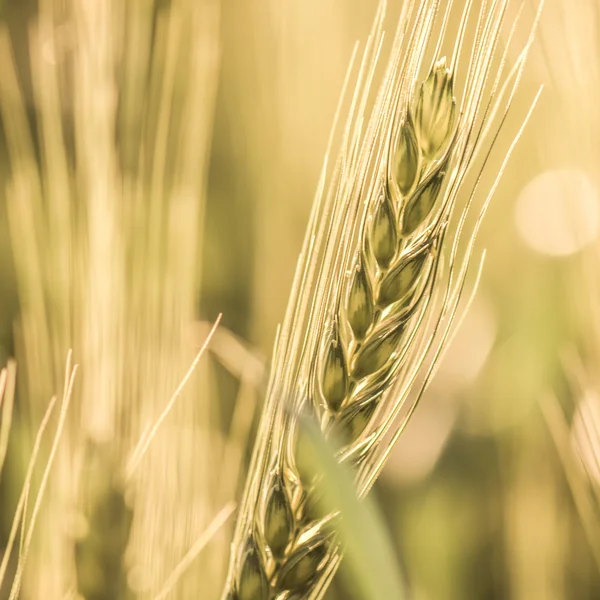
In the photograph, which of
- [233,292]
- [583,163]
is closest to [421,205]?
[583,163]

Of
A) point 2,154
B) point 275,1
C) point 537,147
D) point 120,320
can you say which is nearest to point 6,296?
point 2,154

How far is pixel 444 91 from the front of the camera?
26 centimetres

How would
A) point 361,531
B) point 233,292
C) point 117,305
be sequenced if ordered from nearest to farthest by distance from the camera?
point 361,531 < point 117,305 < point 233,292

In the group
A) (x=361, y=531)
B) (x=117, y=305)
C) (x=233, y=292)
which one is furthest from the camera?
(x=233, y=292)

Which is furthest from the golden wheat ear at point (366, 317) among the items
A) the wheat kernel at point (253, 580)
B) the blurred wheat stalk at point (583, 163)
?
the blurred wheat stalk at point (583, 163)

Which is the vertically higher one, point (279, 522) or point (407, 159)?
point (407, 159)

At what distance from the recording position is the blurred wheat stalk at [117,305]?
32 cm

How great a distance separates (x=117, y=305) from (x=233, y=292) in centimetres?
24

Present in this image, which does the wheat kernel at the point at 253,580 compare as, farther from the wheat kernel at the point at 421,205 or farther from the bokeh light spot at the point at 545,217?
the bokeh light spot at the point at 545,217

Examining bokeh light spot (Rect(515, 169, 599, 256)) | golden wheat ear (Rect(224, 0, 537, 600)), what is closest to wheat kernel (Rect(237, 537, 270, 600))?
golden wheat ear (Rect(224, 0, 537, 600))

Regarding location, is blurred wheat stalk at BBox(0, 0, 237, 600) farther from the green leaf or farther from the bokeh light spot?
the bokeh light spot

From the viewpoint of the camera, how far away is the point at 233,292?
0.62m

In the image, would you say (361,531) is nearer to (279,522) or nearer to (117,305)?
(279,522)

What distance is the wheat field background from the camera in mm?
394
